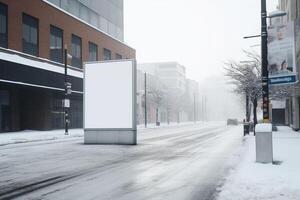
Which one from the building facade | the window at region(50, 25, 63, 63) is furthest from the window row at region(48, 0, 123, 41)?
the window at region(50, 25, 63, 63)

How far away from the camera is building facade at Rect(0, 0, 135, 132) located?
35.7 m

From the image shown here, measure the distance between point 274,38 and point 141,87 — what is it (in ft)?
255

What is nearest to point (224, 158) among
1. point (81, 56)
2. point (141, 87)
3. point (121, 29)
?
point (81, 56)

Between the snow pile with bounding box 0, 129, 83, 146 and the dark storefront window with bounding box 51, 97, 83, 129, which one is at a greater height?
the dark storefront window with bounding box 51, 97, 83, 129

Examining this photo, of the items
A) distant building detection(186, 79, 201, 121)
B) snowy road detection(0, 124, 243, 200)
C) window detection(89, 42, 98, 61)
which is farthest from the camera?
distant building detection(186, 79, 201, 121)

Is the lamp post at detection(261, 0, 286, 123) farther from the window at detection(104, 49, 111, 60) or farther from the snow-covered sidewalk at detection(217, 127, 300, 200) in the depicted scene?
the window at detection(104, 49, 111, 60)

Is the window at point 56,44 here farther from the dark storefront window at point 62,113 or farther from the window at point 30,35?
the dark storefront window at point 62,113

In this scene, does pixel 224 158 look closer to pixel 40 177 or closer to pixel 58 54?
pixel 40 177

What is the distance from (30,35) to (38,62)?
327 centimetres

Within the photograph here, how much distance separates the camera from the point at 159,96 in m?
77.8

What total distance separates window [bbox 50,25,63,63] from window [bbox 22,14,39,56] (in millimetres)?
3214

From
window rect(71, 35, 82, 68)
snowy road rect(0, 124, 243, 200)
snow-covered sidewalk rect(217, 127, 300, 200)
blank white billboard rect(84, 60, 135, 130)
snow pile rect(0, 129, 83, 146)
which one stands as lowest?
snow pile rect(0, 129, 83, 146)

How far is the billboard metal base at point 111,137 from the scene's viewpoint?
76.9 feet

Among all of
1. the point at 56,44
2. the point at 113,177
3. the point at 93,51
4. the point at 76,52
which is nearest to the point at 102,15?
the point at 93,51
